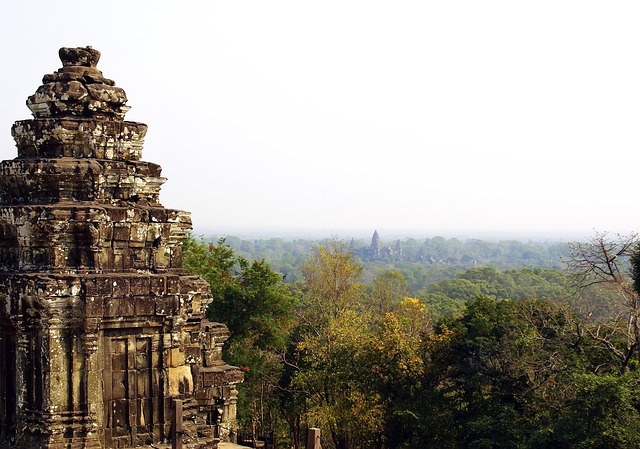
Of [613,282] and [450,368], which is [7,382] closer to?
[450,368]

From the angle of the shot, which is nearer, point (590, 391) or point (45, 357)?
point (45, 357)

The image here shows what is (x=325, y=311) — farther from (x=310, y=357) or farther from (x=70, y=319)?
(x=70, y=319)

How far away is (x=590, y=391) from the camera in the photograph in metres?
14.8

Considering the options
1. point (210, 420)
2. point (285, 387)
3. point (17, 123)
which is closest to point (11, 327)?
point (17, 123)

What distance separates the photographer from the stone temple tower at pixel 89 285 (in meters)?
9.24

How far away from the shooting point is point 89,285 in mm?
9312

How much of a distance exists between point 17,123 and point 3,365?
3.25m

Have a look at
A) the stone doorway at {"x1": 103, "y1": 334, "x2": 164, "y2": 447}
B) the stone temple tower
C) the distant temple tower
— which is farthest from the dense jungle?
the distant temple tower

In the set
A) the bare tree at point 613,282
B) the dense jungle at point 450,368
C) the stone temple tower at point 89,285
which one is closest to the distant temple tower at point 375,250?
the dense jungle at point 450,368

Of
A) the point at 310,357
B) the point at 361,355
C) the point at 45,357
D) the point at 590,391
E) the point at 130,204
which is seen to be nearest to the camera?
the point at 45,357

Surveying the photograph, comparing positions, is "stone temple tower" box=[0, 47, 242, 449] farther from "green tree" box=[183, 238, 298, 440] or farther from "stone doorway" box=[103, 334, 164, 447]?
"green tree" box=[183, 238, 298, 440]

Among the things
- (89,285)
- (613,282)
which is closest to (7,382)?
(89,285)

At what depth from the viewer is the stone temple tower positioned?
9242 millimetres

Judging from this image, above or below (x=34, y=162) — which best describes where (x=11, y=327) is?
below
